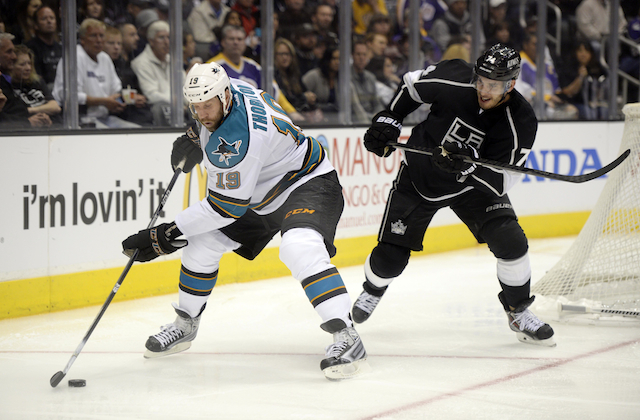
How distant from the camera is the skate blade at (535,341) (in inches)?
122

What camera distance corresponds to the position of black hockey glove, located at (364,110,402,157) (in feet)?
10.1

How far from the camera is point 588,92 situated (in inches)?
260

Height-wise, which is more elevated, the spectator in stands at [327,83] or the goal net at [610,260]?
the spectator in stands at [327,83]

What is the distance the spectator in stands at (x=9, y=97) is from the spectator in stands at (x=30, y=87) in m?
0.02

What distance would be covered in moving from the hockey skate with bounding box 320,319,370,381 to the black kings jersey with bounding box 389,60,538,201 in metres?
0.75

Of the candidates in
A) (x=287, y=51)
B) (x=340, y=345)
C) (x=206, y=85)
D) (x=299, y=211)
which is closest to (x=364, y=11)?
(x=287, y=51)

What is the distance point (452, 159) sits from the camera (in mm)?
2811

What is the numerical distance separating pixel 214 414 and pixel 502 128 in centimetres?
147

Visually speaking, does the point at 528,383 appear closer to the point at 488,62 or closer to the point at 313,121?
the point at 488,62

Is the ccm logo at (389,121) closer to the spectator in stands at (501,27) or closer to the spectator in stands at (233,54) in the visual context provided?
the spectator in stands at (233,54)

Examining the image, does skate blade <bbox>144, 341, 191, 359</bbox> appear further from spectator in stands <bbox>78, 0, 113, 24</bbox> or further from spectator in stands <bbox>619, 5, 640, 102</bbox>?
spectator in stands <bbox>619, 5, 640, 102</bbox>

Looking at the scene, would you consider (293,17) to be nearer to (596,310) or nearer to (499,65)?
(499,65)

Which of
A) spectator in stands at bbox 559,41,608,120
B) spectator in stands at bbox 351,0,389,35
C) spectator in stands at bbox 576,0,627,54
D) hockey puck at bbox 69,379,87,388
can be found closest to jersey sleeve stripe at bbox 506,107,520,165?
hockey puck at bbox 69,379,87,388

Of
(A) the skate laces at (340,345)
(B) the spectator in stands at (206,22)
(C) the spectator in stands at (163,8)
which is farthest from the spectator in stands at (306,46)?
(A) the skate laces at (340,345)
